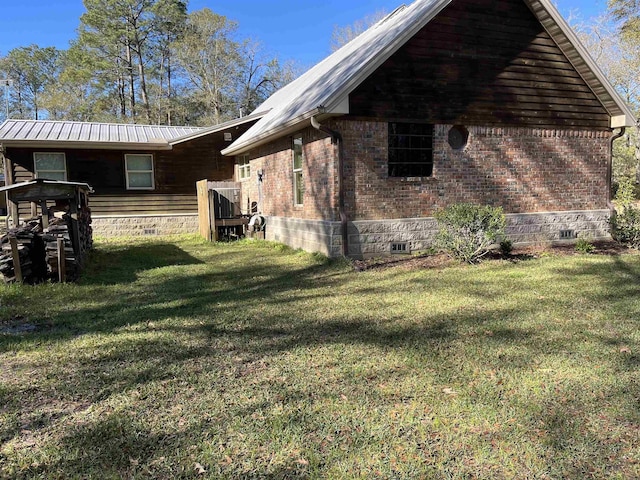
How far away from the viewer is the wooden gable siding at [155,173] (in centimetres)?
1522

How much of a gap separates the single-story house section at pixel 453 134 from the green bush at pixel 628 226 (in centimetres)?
71

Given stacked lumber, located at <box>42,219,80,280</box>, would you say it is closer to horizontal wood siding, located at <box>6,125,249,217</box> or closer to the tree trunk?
horizontal wood siding, located at <box>6,125,249,217</box>

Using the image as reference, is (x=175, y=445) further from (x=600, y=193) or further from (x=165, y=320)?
(x=600, y=193)

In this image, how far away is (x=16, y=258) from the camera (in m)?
7.11

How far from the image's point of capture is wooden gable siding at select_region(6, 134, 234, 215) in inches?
599

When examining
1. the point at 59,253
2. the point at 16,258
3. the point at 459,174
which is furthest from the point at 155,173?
the point at 459,174

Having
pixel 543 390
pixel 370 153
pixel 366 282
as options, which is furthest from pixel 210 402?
pixel 370 153

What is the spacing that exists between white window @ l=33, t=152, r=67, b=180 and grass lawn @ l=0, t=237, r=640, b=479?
9594 millimetres

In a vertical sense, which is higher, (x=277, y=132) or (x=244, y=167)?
(x=277, y=132)

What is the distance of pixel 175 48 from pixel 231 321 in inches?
1255

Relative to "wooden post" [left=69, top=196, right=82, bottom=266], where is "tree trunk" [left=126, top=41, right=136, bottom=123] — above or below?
above

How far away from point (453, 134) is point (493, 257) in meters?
3.05

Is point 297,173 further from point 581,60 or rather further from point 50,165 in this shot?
point 50,165

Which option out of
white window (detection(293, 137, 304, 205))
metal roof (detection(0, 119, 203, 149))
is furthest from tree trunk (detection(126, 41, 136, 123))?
white window (detection(293, 137, 304, 205))
